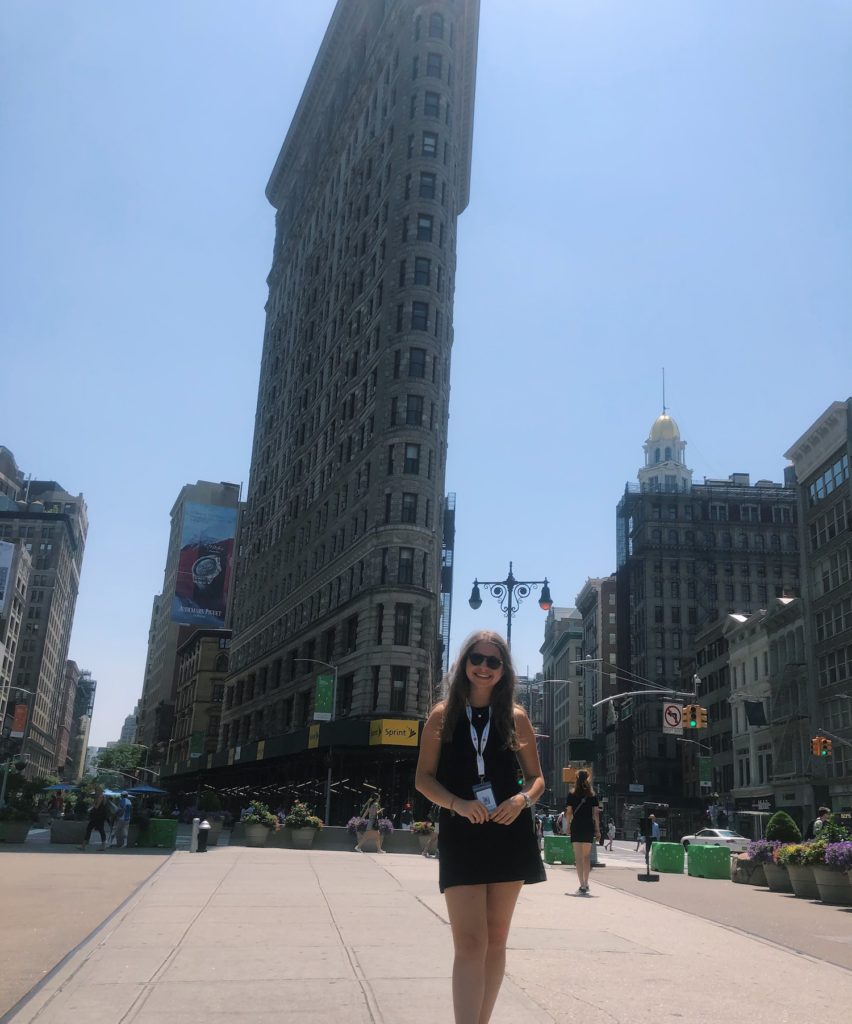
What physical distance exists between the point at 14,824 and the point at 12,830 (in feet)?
0.80

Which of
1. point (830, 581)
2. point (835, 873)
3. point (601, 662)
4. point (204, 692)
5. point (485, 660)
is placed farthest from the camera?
point (601, 662)

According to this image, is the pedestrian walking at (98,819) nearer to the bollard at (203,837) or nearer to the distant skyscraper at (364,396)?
the bollard at (203,837)

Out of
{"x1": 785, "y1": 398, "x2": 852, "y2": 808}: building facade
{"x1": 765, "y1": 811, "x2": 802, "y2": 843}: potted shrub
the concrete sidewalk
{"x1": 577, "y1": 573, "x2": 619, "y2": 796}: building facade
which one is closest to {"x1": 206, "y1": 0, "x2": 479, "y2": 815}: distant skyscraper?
{"x1": 785, "y1": 398, "x2": 852, "y2": 808}: building facade

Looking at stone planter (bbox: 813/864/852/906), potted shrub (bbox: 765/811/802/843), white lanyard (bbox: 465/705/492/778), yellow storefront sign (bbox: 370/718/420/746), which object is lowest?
stone planter (bbox: 813/864/852/906)

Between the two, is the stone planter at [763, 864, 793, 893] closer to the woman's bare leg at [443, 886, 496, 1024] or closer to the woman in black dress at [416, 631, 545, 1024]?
the woman in black dress at [416, 631, 545, 1024]

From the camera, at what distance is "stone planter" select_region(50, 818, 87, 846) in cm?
2841

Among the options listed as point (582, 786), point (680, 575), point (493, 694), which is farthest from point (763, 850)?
point (680, 575)

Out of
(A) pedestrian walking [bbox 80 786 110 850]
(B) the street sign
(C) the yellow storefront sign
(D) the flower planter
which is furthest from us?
(C) the yellow storefront sign

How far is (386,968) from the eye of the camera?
722 centimetres

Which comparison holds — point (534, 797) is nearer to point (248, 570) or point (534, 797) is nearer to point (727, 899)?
point (727, 899)

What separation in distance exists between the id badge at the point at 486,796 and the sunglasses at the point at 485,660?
650 mm

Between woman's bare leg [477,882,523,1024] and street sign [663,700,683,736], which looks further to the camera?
street sign [663,700,683,736]

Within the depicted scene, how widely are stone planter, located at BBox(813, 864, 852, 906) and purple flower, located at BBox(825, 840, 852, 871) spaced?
13 cm

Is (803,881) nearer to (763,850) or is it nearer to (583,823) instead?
(763,850)
